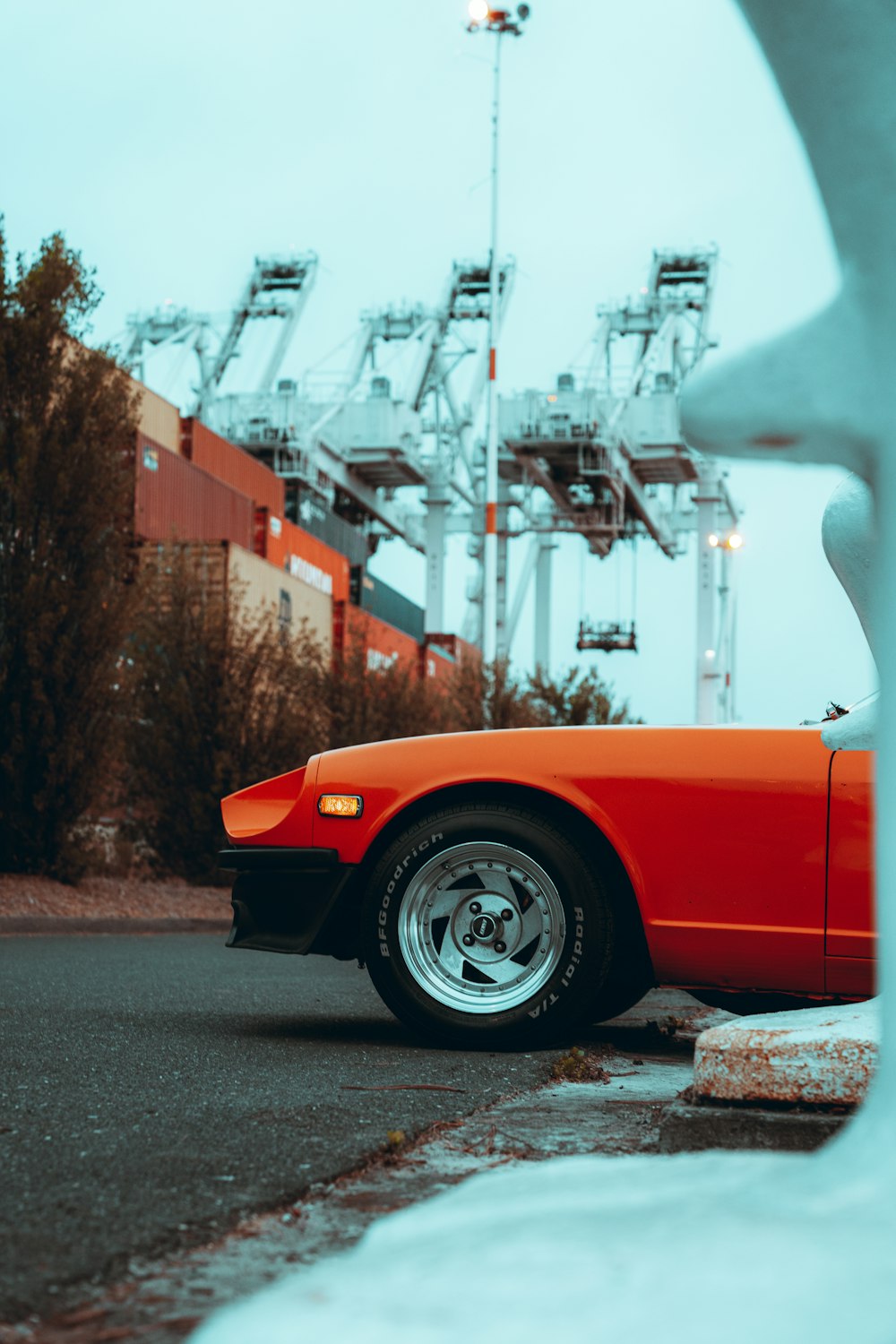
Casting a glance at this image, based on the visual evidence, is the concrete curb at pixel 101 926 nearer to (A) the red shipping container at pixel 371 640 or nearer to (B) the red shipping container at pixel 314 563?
(A) the red shipping container at pixel 371 640

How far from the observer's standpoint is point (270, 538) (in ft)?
130

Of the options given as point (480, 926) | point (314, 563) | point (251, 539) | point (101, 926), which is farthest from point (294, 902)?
point (314, 563)

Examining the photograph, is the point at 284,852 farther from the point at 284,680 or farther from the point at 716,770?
the point at 284,680

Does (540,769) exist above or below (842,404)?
below

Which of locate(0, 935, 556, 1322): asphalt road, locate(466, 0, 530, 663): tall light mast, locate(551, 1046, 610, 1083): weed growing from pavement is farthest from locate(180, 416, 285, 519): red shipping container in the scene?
locate(551, 1046, 610, 1083): weed growing from pavement

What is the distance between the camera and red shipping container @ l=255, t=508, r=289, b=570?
129 ft

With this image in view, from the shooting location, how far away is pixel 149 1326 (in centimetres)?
174

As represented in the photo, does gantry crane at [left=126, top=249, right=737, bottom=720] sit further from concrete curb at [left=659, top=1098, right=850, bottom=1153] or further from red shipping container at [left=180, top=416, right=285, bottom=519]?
concrete curb at [left=659, top=1098, right=850, bottom=1153]

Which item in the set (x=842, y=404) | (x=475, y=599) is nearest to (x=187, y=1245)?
(x=842, y=404)

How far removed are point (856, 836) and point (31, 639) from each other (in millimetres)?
10003

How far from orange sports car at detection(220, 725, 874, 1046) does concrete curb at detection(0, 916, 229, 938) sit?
6643 millimetres

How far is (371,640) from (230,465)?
7.05 m

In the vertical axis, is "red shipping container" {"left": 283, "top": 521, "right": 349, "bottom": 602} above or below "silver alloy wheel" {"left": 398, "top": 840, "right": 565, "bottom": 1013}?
above

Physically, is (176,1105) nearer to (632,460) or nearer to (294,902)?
(294,902)
